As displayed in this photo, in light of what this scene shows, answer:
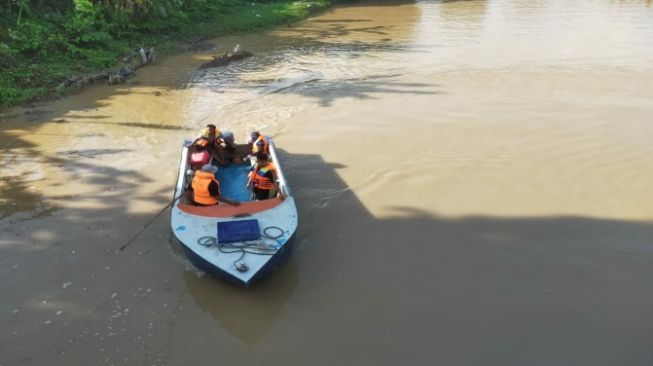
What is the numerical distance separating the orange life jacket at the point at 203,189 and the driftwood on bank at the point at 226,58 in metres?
10.9

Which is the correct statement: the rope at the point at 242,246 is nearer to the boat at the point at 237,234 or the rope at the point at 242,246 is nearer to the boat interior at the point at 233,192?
the boat at the point at 237,234

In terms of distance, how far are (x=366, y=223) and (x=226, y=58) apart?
38.4 ft

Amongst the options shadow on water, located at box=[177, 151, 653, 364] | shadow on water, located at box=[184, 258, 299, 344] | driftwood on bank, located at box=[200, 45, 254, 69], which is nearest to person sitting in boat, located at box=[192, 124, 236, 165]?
shadow on water, located at box=[177, 151, 653, 364]

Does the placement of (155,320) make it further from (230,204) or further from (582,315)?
(582,315)

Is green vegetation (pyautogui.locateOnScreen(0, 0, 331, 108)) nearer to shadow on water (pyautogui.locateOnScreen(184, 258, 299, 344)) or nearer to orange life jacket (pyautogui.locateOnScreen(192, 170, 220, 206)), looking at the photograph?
orange life jacket (pyautogui.locateOnScreen(192, 170, 220, 206))

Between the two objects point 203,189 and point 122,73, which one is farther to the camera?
point 122,73

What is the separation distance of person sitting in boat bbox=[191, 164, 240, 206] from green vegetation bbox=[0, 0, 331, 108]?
8133 mm

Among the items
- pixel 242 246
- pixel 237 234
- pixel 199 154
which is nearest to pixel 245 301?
pixel 242 246

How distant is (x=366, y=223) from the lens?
26.2ft

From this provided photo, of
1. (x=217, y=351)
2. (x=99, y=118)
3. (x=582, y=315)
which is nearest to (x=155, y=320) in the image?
(x=217, y=351)

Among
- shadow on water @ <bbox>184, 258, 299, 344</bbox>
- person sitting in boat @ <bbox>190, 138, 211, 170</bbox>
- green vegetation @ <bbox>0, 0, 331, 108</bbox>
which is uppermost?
green vegetation @ <bbox>0, 0, 331, 108</bbox>

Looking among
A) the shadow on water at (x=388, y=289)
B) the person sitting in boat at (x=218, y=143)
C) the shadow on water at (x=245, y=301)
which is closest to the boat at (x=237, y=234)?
the shadow on water at (x=245, y=301)

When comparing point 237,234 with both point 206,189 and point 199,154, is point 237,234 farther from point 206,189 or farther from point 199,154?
point 199,154

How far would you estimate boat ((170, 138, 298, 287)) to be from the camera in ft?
19.6
